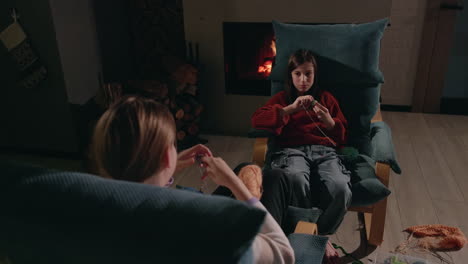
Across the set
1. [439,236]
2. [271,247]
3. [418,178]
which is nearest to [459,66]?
[418,178]

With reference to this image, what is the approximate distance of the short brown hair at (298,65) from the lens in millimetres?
2453

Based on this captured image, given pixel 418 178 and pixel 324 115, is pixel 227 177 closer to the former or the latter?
pixel 324 115

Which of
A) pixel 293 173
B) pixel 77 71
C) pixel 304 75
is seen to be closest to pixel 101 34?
pixel 77 71

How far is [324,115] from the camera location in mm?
2338

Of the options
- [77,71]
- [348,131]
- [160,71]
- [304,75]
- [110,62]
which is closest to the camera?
[304,75]

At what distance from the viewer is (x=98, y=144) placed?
1.03m

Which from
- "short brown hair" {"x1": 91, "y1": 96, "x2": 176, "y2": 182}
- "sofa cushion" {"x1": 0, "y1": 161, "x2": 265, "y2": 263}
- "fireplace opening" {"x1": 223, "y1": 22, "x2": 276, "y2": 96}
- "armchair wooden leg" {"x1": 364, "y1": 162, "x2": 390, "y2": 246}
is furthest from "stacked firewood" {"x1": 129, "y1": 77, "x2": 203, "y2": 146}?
"sofa cushion" {"x1": 0, "y1": 161, "x2": 265, "y2": 263}

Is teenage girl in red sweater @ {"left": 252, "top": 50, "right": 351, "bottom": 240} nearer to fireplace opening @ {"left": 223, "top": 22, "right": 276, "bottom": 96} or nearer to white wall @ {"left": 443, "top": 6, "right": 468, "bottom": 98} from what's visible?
fireplace opening @ {"left": 223, "top": 22, "right": 276, "bottom": 96}

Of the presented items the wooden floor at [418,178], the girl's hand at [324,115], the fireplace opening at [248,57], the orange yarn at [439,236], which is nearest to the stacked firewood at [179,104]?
the wooden floor at [418,178]

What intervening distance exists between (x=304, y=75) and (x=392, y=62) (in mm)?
1724

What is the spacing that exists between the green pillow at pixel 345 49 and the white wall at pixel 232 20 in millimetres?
728

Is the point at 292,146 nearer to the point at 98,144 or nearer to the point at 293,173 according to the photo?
the point at 293,173

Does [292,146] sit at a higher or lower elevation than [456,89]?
higher

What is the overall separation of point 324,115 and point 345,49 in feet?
Result: 1.55
